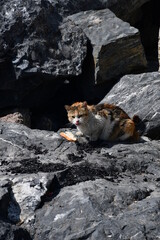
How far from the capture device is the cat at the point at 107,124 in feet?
29.3

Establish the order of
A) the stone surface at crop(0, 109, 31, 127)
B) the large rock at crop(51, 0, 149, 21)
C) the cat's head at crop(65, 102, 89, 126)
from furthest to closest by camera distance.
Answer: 1. the large rock at crop(51, 0, 149, 21)
2. the stone surface at crop(0, 109, 31, 127)
3. the cat's head at crop(65, 102, 89, 126)

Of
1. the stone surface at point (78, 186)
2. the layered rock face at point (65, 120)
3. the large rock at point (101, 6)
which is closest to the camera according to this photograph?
the stone surface at point (78, 186)

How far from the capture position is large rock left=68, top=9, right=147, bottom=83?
1062cm

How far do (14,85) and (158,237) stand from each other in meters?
5.31

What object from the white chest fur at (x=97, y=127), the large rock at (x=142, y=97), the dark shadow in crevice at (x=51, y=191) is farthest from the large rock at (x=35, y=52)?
the dark shadow in crevice at (x=51, y=191)

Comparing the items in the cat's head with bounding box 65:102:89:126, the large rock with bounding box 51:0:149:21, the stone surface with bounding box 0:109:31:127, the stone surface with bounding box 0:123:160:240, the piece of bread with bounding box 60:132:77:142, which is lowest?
the stone surface with bounding box 0:109:31:127

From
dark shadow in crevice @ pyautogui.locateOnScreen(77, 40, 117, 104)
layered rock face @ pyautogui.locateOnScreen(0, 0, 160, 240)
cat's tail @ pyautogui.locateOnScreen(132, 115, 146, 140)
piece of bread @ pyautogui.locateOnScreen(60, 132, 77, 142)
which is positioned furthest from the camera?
dark shadow in crevice @ pyautogui.locateOnScreen(77, 40, 117, 104)

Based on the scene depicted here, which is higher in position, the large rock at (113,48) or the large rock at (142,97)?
the large rock at (113,48)

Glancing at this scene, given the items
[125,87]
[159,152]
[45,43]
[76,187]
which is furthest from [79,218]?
[45,43]

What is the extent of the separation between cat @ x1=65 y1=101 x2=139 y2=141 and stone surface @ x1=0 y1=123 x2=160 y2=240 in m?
0.21

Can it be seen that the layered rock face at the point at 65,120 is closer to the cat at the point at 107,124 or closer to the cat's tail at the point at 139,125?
the cat's tail at the point at 139,125

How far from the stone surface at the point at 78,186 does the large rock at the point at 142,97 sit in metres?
0.65

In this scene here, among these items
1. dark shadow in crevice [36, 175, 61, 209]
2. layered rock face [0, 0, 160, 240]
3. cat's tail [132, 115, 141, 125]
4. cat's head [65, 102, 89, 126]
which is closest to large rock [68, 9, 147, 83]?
layered rock face [0, 0, 160, 240]

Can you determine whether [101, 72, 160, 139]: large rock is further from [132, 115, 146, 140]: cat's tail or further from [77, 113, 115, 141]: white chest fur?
[77, 113, 115, 141]: white chest fur
